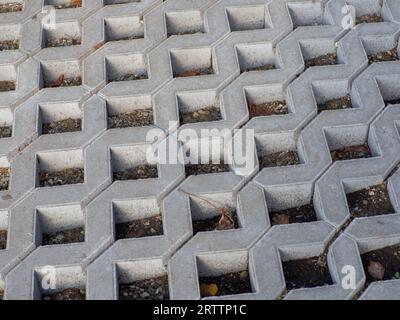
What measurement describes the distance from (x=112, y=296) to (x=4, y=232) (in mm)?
630

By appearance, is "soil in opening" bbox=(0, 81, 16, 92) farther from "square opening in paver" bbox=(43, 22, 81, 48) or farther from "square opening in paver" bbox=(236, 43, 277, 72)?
"square opening in paver" bbox=(236, 43, 277, 72)

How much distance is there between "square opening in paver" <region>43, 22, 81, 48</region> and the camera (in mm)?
3625

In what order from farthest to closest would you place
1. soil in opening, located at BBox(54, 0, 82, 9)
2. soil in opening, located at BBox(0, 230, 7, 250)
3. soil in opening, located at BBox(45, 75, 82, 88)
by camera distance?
soil in opening, located at BBox(54, 0, 82, 9) → soil in opening, located at BBox(45, 75, 82, 88) → soil in opening, located at BBox(0, 230, 7, 250)

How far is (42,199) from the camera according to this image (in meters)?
2.89

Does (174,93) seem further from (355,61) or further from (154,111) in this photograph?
(355,61)

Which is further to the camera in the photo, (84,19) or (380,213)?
(84,19)

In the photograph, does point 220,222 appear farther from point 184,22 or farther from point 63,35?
point 63,35

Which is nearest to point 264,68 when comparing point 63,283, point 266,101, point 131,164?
point 266,101

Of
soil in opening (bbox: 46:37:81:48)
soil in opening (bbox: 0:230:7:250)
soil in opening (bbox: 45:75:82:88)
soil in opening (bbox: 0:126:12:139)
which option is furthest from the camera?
soil in opening (bbox: 46:37:81:48)

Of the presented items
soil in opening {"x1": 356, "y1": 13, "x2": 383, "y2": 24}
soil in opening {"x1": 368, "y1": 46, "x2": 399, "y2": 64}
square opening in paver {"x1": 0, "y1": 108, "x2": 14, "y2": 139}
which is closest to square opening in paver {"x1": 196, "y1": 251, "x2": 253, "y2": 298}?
square opening in paver {"x1": 0, "y1": 108, "x2": 14, "y2": 139}

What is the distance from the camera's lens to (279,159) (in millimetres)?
3068

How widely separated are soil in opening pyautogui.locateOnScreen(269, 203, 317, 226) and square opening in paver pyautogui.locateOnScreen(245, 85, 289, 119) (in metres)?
0.55

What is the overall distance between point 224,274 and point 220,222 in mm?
236
